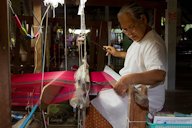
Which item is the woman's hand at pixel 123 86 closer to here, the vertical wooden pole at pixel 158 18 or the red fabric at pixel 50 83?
the red fabric at pixel 50 83

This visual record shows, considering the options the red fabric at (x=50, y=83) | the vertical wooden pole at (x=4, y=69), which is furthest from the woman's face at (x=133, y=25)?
the vertical wooden pole at (x=4, y=69)

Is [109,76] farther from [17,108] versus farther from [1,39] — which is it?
[1,39]

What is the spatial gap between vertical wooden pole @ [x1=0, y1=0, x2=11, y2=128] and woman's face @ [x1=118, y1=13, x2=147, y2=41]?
0.92 m

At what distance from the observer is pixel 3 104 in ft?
4.06

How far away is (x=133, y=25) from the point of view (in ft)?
6.31

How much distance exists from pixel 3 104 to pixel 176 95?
661 centimetres

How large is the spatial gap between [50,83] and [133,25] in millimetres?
658

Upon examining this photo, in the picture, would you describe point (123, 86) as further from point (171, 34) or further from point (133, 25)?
point (171, 34)

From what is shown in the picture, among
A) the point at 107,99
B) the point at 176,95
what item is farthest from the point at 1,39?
the point at 176,95

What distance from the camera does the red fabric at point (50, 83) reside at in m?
1.76

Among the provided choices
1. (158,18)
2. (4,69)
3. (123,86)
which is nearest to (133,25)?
(123,86)

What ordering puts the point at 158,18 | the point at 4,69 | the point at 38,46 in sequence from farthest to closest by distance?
1. the point at 158,18
2. the point at 38,46
3. the point at 4,69

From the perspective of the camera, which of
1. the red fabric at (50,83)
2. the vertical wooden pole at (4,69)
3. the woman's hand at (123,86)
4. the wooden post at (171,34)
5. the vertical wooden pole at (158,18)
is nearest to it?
the vertical wooden pole at (4,69)

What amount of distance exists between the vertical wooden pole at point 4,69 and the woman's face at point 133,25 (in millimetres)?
917
